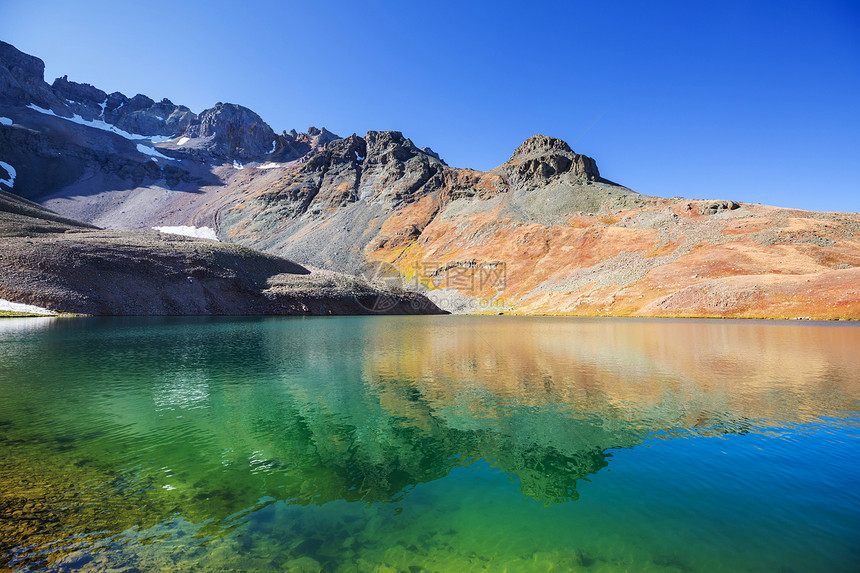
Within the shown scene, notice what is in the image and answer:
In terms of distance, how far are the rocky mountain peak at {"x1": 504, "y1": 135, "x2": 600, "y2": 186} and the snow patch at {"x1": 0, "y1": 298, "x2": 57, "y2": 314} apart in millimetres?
142979

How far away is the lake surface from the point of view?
650 centimetres

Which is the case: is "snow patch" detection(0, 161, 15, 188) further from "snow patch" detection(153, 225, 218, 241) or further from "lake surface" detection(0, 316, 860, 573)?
"lake surface" detection(0, 316, 860, 573)

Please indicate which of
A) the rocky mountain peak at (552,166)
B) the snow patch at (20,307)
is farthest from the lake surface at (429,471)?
the rocky mountain peak at (552,166)

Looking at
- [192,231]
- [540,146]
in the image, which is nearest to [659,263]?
[540,146]

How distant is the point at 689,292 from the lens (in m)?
79.4

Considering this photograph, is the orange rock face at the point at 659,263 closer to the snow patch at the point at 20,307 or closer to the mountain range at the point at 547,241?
the mountain range at the point at 547,241

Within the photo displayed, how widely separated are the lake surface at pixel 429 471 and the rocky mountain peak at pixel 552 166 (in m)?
144

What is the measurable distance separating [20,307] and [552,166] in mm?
152889

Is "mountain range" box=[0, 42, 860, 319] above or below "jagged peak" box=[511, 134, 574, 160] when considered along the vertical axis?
below

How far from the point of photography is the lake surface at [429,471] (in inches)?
256

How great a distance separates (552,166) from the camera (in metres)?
156

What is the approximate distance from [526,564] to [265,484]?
225 inches

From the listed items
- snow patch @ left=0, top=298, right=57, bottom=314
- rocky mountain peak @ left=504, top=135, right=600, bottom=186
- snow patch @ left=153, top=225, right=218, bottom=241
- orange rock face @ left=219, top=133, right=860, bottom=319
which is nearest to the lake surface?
snow patch @ left=0, top=298, right=57, bottom=314

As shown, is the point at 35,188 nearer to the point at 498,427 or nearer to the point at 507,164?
the point at 507,164
